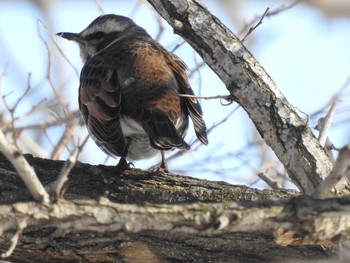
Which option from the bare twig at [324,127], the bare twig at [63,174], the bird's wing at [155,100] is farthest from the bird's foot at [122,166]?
the bare twig at [63,174]

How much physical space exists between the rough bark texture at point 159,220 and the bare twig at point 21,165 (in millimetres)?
103

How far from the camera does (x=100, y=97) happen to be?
6.74 m

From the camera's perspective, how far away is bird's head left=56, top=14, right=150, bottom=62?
8.17 m

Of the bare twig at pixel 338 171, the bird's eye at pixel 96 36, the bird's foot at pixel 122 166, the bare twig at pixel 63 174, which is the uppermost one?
the bird's eye at pixel 96 36

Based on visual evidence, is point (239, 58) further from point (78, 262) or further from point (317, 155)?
point (78, 262)

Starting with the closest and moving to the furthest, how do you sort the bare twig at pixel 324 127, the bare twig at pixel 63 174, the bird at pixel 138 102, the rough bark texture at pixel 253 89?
1. the bare twig at pixel 63 174
2. the rough bark texture at pixel 253 89
3. the bare twig at pixel 324 127
4. the bird at pixel 138 102

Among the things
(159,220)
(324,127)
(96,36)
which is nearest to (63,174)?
(159,220)

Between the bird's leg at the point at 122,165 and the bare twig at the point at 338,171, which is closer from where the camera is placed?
the bare twig at the point at 338,171

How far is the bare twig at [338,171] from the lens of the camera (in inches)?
151

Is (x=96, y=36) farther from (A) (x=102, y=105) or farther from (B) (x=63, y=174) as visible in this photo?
(B) (x=63, y=174)

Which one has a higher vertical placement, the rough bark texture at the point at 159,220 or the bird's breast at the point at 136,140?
the bird's breast at the point at 136,140

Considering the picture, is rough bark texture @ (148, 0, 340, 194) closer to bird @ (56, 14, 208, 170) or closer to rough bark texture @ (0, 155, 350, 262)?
rough bark texture @ (0, 155, 350, 262)

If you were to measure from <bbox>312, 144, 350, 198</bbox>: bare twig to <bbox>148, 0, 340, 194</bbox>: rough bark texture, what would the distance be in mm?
1100

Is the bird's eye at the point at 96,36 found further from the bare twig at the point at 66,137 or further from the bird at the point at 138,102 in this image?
the bare twig at the point at 66,137
